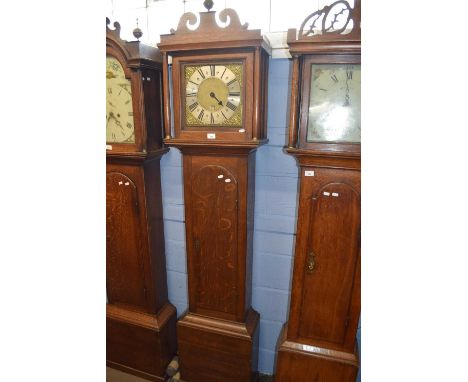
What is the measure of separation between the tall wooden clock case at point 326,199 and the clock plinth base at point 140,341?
0.78 metres

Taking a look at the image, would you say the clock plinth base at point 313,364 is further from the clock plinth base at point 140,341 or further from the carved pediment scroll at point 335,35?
the carved pediment scroll at point 335,35

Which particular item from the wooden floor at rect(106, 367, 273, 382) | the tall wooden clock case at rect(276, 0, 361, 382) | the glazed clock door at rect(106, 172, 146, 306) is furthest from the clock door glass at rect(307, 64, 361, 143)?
the wooden floor at rect(106, 367, 273, 382)

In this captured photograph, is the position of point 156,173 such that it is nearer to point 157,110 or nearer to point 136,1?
point 157,110

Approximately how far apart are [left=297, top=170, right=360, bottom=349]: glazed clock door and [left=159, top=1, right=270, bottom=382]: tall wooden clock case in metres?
0.35

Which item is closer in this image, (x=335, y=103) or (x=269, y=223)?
(x=335, y=103)

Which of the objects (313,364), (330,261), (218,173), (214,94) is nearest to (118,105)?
(214,94)

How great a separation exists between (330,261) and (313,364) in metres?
0.61

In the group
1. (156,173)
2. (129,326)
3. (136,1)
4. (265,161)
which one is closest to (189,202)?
(156,173)

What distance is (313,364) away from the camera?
5.25 feet

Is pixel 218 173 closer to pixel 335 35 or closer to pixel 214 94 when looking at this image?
pixel 214 94

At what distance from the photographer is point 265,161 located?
67.4 inches

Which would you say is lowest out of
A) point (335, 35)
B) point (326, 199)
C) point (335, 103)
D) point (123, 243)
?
point (123, 243)

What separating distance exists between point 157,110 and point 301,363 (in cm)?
163

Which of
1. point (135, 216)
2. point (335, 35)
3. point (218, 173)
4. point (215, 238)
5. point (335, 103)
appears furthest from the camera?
point (135, 216)
